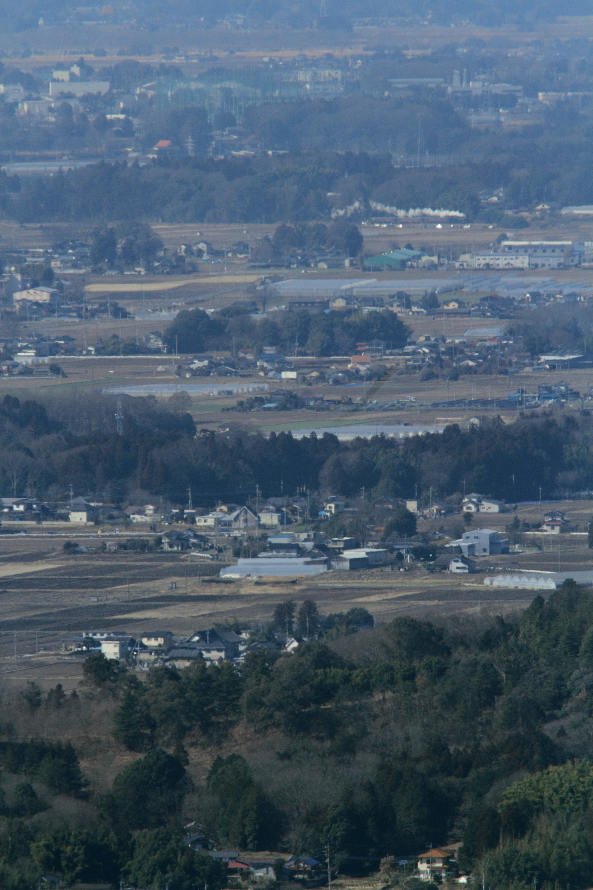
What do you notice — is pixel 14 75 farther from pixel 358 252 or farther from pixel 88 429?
pixel 88 429

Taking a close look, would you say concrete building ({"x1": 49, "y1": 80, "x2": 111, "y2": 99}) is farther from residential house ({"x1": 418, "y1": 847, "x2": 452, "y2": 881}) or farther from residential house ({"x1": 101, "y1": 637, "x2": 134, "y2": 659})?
residential house ({"x1": 418, "y1": 847, "x2": 452, "y2": 881})

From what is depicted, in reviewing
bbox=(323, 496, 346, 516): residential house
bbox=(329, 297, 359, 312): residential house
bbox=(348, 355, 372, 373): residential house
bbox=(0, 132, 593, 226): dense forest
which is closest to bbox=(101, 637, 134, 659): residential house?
bbox=(323, 496, 346, 516): residential house

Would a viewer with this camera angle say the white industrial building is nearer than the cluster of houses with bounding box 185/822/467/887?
No

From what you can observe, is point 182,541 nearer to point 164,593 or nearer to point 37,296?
point 164,593

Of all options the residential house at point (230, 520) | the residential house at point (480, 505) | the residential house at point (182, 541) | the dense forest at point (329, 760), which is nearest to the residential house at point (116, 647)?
the dense forest at point (329, 760)

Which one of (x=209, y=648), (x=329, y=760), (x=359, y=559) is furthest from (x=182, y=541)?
(x=329, y=760)

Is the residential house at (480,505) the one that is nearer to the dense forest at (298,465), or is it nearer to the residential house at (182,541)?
the dense forest at (298,465)

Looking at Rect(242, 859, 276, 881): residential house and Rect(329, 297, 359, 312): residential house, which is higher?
Rect(329, 297, 359, 312): residential house
